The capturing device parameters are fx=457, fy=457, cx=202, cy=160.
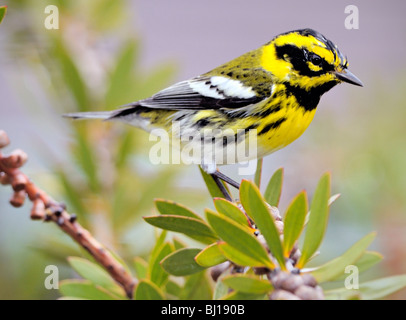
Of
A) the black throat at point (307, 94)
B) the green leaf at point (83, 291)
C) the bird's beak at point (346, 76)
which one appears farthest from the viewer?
the black throat at point (307, 94)

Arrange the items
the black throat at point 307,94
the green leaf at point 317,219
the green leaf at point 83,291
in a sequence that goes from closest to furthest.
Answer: the green leaf at point 317,219 < the green leaf at point 83,291 < the black throat at point 307,94

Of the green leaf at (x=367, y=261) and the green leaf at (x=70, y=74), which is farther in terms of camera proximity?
the green leaf at (x=70, y=74)

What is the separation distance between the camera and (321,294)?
0.30 meters

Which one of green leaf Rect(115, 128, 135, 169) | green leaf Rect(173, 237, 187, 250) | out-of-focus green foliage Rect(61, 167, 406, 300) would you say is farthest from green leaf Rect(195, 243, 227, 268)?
green leaf Rect(115, 128, 135, 169)

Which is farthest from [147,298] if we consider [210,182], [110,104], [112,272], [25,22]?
[25,22]

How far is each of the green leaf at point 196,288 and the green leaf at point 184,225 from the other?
6 centimetres

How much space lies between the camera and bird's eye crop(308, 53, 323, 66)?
2.13ft

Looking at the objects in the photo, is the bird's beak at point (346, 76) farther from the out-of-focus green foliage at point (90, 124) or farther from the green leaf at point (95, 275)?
the green leaf at point (95, 275)

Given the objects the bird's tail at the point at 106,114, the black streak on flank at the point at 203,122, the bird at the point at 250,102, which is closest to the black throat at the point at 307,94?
the bird at the point at 250,102

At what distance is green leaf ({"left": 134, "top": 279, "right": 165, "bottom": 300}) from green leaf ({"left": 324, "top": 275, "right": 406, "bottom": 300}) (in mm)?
134

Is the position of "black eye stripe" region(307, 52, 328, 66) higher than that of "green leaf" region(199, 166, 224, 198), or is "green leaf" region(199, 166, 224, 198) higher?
"black eye stripe" region(307, 52, 328, 66)

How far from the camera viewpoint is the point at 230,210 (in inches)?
13.9

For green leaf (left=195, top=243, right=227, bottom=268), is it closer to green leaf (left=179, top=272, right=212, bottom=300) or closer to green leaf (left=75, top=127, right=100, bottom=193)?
green leaf (left=179, top=272, right=212, bottom=300)

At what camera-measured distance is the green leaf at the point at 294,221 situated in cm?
32
